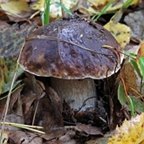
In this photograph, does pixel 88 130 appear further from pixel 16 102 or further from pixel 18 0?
pixel 18 0

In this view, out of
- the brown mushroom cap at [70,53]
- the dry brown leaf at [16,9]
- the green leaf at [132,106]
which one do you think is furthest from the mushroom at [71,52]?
the dry brown leaf at [16,9]

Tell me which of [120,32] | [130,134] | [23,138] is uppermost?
[120,32]

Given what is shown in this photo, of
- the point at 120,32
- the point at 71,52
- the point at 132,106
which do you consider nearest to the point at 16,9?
the point at 120,32

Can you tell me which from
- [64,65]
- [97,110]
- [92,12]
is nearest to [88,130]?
[97,110]

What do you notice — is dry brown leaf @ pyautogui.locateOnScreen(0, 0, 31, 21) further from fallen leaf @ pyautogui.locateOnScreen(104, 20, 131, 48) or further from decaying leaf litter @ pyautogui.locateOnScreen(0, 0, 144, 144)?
fallen leaf @ pyautogui.locateOnScreen(104, 20, 131, 48)

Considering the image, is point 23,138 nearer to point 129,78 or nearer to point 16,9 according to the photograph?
point 129,78

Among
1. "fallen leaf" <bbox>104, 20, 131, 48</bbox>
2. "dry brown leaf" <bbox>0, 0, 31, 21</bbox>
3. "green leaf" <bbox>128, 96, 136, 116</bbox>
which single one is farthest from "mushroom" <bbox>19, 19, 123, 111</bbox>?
"dry brown leaf" <bbox>0, 0, 31, 21</bbox>

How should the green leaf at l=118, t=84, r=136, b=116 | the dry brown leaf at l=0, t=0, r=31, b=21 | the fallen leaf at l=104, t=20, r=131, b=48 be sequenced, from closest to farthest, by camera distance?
the green leaf at l=118, t=84, r=136, b=116
the fallen leaf at l=104, t=20, r=131, b=48
the dry brown leaf at l=0, t=0, r=31, b=21

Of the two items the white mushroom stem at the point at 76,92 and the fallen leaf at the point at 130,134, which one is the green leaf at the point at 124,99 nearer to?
the white mushroom stem at the point at 76,92
